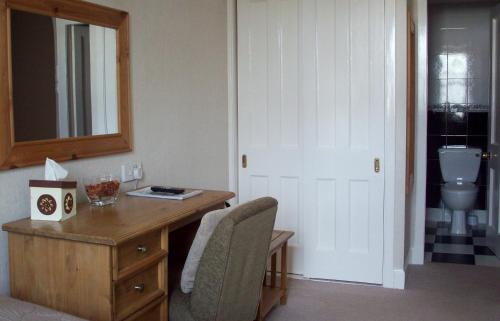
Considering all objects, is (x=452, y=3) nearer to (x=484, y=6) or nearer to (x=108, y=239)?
(x=484, y=6)

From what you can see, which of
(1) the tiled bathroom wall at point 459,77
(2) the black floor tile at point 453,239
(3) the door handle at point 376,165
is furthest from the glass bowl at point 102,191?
(1) the tiled bathroom wall at point 459,77

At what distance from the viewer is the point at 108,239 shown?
1.91 metres

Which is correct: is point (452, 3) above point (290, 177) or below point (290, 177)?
above

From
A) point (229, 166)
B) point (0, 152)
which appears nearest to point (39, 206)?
point (0, 152)

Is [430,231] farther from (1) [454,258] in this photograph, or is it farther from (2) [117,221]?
(2) [117,221]

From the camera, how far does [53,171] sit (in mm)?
2258

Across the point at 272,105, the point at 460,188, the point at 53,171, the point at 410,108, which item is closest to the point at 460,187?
the point at 460,188

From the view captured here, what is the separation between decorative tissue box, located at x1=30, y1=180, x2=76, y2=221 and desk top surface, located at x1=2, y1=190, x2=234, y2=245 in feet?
0.12

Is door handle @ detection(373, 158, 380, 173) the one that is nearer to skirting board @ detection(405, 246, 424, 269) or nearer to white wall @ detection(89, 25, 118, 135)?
skirting board @ detection(405, 246, 424, 269)

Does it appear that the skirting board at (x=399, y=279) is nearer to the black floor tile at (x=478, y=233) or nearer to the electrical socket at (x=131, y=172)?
the electrical socket at (x=131, y=172)

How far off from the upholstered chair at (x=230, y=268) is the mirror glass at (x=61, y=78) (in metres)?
0.88

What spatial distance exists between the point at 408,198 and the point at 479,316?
1.15 meters

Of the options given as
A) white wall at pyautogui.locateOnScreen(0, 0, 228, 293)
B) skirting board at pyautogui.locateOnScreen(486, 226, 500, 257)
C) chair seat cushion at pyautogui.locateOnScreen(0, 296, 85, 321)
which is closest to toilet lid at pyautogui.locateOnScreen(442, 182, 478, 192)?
skirting board at pyautogui.locateOnScreen(486, 226, 500, 257)

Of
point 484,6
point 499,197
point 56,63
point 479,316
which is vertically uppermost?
point 484,6
